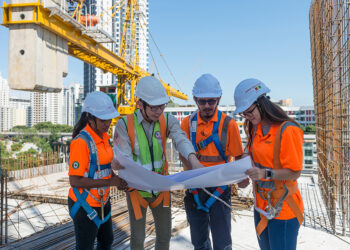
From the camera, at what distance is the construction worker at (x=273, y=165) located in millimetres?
1938

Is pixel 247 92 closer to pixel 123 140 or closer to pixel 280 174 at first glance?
pixel 280 174

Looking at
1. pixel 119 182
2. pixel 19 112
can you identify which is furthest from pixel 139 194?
pixel 19 112

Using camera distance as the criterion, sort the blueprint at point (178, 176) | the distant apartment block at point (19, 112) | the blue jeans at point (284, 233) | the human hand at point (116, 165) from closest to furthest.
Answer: the blue jeans at point (284, 233)
the blueprint at point (178, 176)
the human hand at point (116, 165)
the distant apartment block at point (19, 112)

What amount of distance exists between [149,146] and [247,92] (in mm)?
932

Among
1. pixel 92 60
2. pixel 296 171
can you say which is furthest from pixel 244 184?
pixel 92 60

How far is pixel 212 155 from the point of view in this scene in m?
2.64

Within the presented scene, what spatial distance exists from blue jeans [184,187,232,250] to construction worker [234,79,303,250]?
41 cm

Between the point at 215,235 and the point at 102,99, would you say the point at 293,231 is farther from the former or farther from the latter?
the point at 102,99

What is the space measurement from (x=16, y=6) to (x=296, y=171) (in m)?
7.82

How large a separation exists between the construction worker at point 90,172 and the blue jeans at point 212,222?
2.30ft

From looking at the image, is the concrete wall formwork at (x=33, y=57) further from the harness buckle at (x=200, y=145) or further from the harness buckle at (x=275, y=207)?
the harness buckle at (x=275, y=207)

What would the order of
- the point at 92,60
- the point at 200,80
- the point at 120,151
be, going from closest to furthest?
the point at 120,151
the point at 200,80
the point at 92,60

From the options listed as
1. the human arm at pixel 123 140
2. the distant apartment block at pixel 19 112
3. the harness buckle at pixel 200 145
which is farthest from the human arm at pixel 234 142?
the distant apartment block at pixel 19 112

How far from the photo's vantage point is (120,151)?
91.1 inches
